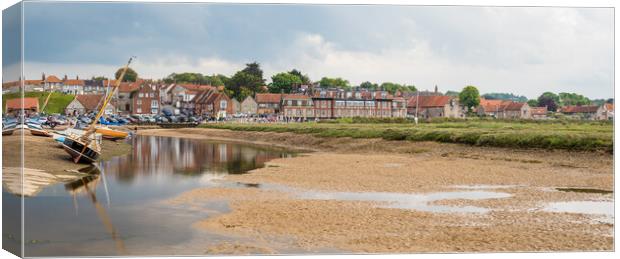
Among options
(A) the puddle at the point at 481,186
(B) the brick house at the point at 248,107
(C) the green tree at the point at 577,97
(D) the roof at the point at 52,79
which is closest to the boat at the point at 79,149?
(D) the roof at the point at 52,79

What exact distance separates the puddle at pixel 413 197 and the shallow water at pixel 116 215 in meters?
3.82

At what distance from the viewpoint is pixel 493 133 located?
131ft

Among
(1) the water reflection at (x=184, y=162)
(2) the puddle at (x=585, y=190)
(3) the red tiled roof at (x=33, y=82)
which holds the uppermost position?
(3) the red tiled roof at (x=33, y=82)

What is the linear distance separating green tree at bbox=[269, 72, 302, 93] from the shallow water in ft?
17.9

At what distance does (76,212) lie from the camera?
17.8m

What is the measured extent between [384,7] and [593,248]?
785cm

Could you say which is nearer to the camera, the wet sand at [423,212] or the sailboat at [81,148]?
the wet sand at [423,212]

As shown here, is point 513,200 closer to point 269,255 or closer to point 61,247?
point 269,255

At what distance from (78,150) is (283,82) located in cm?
1107

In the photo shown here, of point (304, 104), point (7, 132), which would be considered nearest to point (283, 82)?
point (7, 132)

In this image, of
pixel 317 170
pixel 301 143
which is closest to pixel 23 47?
pixel 317 170

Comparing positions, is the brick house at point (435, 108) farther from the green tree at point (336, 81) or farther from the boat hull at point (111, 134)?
the boat hull at point (111, 134)

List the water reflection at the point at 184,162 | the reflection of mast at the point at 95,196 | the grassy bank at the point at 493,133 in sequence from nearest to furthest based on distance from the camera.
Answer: the reflection of mast at the point at 95,196 → the water reflection at the point at 184,162 → the grassy bank at the point at 493,133

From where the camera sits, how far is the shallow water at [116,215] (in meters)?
14.0
